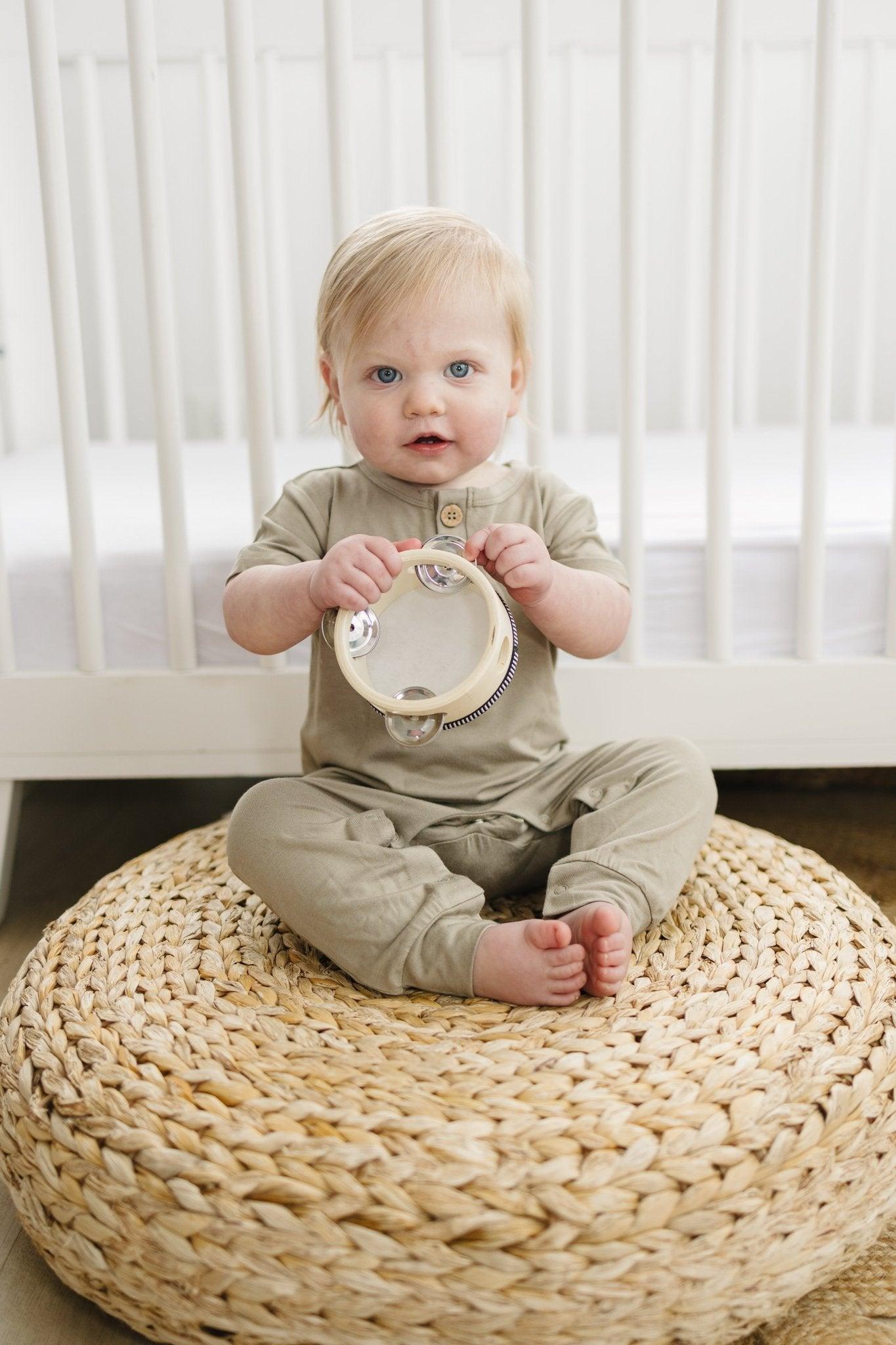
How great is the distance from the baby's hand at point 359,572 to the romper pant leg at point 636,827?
0.75 feet

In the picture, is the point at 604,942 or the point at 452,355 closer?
the point at 604,942

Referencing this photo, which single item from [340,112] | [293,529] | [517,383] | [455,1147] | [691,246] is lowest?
[455,1147]

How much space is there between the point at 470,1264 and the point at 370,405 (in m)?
0.56

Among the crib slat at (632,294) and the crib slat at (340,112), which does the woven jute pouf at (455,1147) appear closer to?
the crib slat at (632,294)

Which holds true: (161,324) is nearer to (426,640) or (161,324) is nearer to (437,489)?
(437,489)

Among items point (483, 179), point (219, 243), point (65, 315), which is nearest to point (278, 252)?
point (219, 243)

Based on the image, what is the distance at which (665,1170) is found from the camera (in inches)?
24.7

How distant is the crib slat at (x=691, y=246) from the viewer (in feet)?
5.73

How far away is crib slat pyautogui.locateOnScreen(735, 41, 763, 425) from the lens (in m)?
1.72

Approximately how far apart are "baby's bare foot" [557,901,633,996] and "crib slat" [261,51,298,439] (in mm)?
1251

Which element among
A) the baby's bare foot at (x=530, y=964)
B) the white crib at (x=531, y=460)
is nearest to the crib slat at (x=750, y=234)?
the white crib at (x=531, y=460)

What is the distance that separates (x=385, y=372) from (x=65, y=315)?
0.31 meters

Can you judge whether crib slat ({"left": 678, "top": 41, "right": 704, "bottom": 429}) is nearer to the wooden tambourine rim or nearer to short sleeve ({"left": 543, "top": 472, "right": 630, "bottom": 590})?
short sleeve ({"left": 543, "top": 472, "right": 630, "bottom": 590})

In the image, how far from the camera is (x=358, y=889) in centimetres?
82
